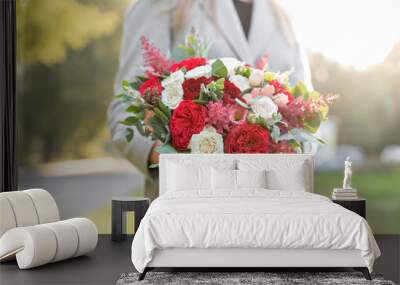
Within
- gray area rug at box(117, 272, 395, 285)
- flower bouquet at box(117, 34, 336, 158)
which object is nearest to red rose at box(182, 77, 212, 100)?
flower bouquet at box(117, 34, 336, 158)

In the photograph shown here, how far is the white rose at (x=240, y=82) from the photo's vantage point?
562 cm

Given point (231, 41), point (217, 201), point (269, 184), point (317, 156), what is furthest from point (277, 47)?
point (217, 201)

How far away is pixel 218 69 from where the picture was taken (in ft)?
18.3

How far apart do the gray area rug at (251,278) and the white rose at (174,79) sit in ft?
5.10

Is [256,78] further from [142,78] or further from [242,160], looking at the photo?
[142,78]

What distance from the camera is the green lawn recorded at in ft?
22.5

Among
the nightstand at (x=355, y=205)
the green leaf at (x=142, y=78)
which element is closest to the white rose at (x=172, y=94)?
the green leaf at (x=142, y=78)

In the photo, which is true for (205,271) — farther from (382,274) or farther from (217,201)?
(382,274)

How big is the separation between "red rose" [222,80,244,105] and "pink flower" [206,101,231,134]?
0.23 ft

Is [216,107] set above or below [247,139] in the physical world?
above

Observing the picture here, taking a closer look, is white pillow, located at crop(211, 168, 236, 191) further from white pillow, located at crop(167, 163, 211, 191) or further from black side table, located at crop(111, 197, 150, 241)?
black side table, located at crop(111, 197, 150, 241)

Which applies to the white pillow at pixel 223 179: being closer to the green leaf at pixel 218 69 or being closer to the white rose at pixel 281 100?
the white rose at pixel 281 100

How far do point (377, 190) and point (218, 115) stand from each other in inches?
88.6

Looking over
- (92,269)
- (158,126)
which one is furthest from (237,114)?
(92,269)
